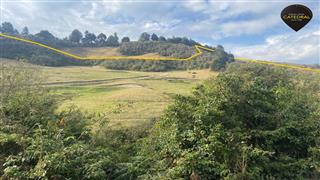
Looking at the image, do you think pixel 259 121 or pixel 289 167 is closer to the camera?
pixel 289 167

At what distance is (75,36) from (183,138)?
96.7 m

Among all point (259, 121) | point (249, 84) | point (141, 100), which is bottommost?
point (141, 100)

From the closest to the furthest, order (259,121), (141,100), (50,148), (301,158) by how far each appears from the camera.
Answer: (50,148)
(301,158)
(259,121)
(141,100)

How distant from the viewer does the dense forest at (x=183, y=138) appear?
29.6 ft

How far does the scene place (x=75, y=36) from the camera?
338 ft

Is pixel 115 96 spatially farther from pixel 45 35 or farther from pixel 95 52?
pixel 45 35

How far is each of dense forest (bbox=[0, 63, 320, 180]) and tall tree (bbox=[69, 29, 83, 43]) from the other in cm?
8866

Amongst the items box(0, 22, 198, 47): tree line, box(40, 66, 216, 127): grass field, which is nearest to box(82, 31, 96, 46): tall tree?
box(0, 22, 198, 47): tree line

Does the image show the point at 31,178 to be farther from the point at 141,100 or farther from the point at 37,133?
the point at 141,100

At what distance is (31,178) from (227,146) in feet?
18.7

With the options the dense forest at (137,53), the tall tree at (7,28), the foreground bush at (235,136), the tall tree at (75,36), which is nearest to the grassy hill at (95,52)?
the dense forest at (137,53)

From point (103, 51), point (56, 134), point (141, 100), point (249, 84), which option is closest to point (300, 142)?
point (249, 84)

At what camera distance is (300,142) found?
1228 centimetres

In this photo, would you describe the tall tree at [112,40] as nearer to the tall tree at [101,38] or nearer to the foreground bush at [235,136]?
the tall tree at [101,38]
